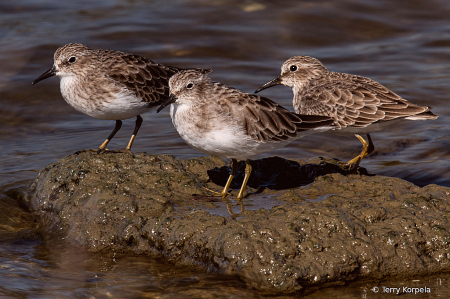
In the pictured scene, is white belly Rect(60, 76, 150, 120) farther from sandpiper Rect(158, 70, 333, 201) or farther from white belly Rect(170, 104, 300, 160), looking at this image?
white belly Rect(170, 104, 300, 160)

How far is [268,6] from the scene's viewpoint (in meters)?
18.7

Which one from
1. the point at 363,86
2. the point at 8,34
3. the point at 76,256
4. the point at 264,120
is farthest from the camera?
the point at 8,34

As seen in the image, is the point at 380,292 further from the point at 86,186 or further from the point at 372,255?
the point at 86,186

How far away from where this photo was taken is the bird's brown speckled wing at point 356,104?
8484 millimetres

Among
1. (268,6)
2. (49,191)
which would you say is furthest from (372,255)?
(268,6)

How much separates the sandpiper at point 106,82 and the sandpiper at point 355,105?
265 centimetres

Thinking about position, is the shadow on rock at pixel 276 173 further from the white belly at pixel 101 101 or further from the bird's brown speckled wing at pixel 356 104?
the white belly at pixel 101 101

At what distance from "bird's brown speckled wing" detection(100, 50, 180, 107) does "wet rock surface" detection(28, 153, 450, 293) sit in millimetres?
1365

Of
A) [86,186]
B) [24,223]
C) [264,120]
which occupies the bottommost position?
[24,223]

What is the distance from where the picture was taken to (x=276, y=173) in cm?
830

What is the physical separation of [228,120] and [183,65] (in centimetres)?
875

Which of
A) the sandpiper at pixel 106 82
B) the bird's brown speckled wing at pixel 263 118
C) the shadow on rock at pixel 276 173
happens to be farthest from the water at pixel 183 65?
the bird's brown speckled wing at pixel 263 118

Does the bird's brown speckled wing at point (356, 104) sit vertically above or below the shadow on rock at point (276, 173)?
above

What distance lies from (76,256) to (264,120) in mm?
3112
